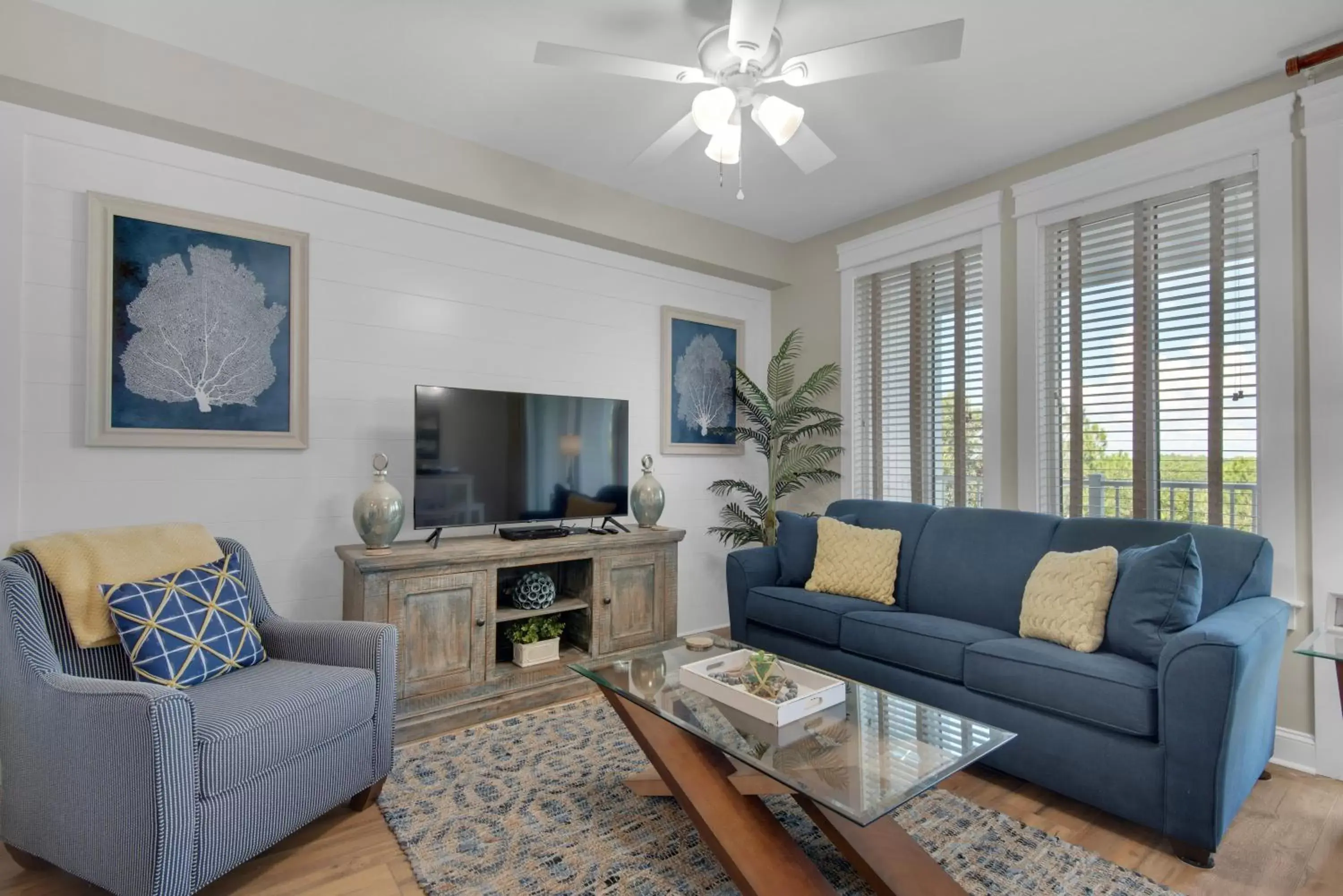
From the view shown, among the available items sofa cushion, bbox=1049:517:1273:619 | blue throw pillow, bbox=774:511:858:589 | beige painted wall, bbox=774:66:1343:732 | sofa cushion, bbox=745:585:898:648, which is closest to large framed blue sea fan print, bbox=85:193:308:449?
sofa cushion, bbox=745:585:898:648

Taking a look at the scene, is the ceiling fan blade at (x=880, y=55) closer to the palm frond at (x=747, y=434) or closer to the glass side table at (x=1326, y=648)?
the glass side table at (x=1326, y=648)

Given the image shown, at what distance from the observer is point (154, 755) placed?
1531 millimetres

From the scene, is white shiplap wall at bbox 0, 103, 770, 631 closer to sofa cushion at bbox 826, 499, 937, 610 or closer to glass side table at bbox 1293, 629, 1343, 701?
sofa cushion at bbox 826, 499, 937, 610

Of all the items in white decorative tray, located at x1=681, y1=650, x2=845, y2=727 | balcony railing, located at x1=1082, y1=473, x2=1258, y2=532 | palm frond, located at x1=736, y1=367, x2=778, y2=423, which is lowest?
white decorative tray, located at x1=681, y1=650, x2=845, y2=727

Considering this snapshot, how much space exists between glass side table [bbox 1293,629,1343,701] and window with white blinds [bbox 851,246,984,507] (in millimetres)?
1681

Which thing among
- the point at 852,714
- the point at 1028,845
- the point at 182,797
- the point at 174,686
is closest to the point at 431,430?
the point at 174,686

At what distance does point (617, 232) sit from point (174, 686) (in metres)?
2.94

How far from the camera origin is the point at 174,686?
192cm

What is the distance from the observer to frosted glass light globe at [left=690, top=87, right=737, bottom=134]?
2213 mm

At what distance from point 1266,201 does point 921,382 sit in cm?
171

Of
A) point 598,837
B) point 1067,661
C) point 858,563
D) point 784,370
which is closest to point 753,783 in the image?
point 598,837

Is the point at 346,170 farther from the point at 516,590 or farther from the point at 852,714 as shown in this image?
the point at 852,714

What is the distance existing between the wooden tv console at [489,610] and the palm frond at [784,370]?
1.52 meters

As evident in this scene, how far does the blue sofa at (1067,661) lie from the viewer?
1913 millimetres
